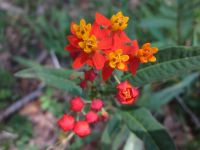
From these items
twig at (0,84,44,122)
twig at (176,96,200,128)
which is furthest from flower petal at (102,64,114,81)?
twig at (0,84,44,122)

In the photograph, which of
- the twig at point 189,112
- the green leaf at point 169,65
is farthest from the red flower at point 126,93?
the twig at point 189,112

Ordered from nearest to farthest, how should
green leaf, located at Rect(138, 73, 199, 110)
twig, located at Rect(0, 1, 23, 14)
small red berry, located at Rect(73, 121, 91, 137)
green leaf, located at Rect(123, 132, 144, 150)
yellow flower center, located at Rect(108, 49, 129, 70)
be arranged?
yellow flower center, located at Rect(108, 49, 129, 70) < small red berry, located at Rect(73, 121, 91, 137) < green leaf, located at Rect(123, 132, 144, 150) < green leaf, located at Rect(138, 73, 199, 110) < twig, located at Rect(0, 1, 23, 14)

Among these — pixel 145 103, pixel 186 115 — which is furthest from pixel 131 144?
pixel 186 115

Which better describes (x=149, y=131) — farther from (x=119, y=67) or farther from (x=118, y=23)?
(x=118, y=23)

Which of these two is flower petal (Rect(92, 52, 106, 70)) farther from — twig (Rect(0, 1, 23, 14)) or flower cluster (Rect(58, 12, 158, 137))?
twig (Rect(0, 1, 23, 14))

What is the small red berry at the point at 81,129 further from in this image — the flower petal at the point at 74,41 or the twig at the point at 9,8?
the twig at the point at 9,8

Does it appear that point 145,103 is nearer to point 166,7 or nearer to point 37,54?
point 166,7

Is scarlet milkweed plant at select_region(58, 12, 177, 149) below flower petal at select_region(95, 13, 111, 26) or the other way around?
below
